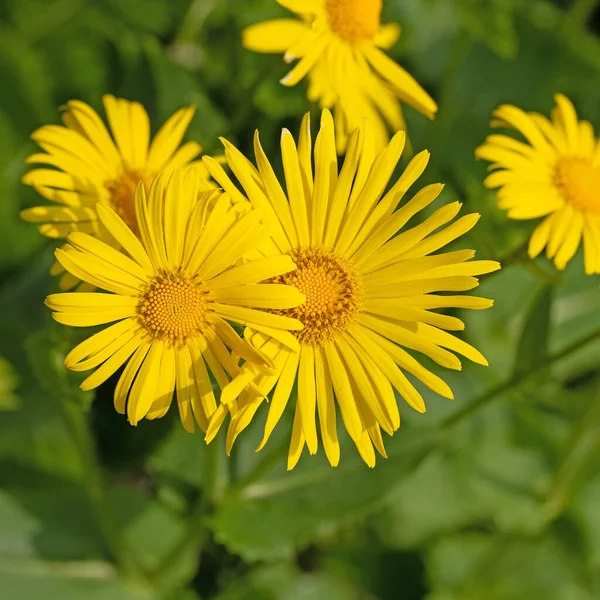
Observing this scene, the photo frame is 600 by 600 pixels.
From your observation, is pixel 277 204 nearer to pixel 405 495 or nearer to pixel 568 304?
pixel 405 495

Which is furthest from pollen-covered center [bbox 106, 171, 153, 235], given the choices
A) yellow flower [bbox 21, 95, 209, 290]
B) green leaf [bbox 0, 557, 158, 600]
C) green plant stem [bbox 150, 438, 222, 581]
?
green leaf [bbox 0, 557, 158, 600]

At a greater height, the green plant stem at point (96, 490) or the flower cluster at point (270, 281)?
the flower cluster at point (270, 281)

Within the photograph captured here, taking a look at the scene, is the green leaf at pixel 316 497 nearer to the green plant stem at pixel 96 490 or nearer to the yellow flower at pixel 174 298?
the green plant stem at pixel 96 490

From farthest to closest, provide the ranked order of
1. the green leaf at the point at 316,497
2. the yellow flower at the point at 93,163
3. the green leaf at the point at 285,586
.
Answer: the green leaf at the point at 285,586 < the green leaf at the point at 316,497 < the yellow flower at the point at 93,163

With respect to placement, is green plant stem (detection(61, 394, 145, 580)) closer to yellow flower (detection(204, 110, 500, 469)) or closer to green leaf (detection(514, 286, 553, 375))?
yellow flower (detection(204, 110, 500, 469))

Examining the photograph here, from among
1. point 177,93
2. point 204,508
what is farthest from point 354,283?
point 177,93

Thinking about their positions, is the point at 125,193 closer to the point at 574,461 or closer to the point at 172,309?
the point at 172,309

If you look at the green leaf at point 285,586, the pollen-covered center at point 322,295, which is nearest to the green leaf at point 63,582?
the green leaf at point 285,586
